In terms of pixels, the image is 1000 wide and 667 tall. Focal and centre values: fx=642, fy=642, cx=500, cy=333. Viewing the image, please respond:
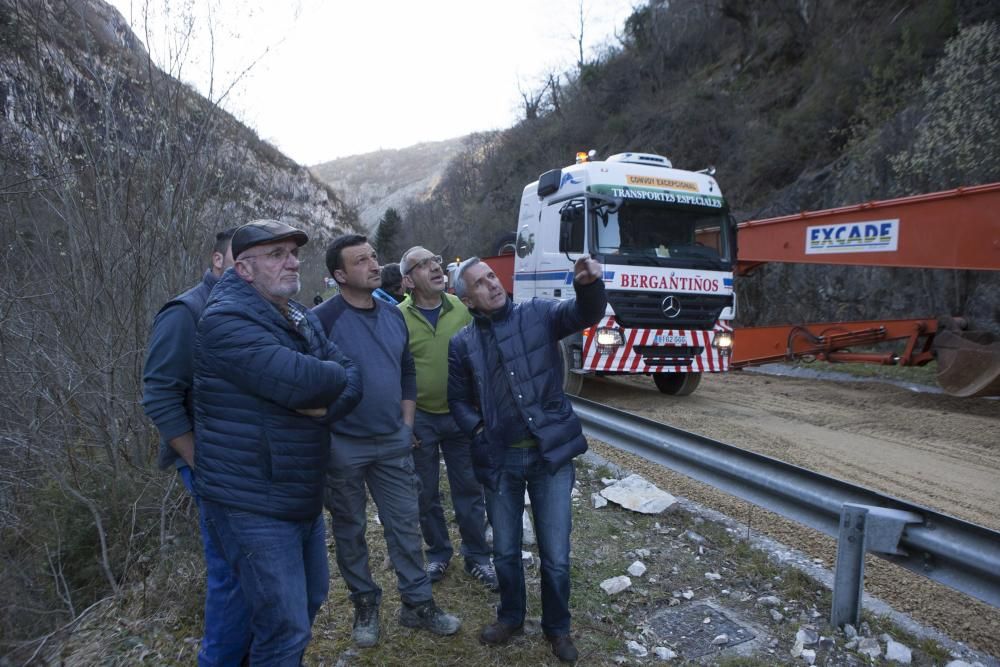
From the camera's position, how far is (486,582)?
12.0 ft

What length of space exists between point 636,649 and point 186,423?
2.16m

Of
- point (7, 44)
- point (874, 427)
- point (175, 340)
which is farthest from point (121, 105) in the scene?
point (874, 427)

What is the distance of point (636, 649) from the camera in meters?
2.90

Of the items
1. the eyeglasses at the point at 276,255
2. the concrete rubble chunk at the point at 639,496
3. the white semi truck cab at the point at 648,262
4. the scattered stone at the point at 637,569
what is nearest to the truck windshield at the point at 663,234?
the white semi truck cab at the point at 648,262

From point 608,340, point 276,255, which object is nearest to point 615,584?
point 276,255

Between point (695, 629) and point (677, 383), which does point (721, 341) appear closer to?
point (677, 383)

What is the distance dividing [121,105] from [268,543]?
3.47 metres

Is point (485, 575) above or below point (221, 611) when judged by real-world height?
below

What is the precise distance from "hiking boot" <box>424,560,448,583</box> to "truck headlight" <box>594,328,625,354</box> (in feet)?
14.7

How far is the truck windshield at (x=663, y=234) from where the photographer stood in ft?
25.8

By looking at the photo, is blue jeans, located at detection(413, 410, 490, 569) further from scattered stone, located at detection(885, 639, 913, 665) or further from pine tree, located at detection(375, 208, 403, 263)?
pine tree, located at detection(375, 208, 403, 263)

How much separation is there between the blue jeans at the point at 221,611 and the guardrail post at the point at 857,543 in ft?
8.28

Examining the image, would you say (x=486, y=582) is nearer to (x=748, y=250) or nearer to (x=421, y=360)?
(x=421, y=360)

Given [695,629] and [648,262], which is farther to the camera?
[648,262]
